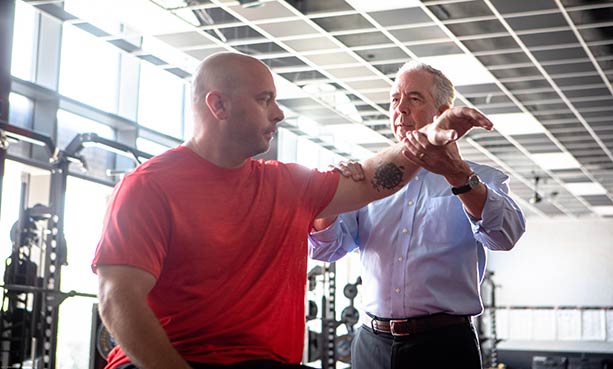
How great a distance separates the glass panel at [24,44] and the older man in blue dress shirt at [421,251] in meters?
5.86

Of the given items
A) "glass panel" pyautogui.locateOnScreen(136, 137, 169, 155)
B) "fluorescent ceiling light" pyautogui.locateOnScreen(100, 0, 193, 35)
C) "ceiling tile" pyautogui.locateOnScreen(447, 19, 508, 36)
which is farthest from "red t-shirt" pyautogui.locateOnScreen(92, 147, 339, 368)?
"glass panel" pyautogui.locateOnScreen(136, 137, 169, 155)

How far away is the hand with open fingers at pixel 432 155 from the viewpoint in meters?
2.22

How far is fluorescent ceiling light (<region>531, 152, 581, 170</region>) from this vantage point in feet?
41.1

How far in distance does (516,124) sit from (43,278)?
6591 mm

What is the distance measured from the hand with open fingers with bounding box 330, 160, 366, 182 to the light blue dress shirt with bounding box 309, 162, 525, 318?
0.34m

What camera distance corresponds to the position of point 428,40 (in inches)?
309

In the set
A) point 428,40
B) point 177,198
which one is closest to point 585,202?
point 428,40

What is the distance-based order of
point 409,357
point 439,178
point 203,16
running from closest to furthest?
point 409,357
point 439,178
point 203,16

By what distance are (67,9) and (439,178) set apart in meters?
5.67

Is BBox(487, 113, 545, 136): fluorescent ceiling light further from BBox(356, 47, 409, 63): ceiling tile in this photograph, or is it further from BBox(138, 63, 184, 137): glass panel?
BBox(138, 63, 184, 137): glass panel

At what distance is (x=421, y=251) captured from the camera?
2.63m

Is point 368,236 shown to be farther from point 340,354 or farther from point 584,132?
point 584,132

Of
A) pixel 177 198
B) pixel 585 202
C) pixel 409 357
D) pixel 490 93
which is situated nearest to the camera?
pixel 177 198

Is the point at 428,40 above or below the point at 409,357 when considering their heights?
above
